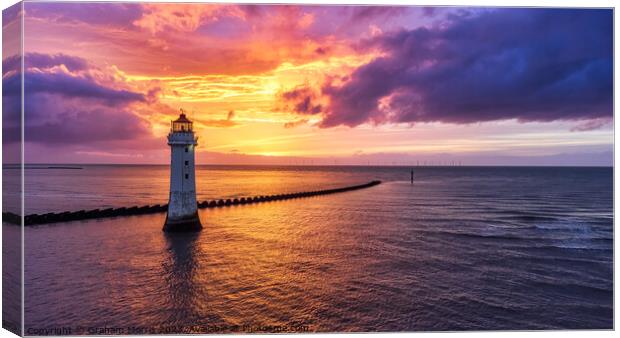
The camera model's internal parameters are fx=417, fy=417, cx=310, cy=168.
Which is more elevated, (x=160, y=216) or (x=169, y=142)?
(x=169, y=142)

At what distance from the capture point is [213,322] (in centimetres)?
1036

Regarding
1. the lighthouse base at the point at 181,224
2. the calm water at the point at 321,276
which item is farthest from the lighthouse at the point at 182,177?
the calm water at the point at 321,276

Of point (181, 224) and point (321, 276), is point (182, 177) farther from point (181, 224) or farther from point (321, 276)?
point (321, 276)

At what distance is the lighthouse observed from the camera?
1844 centimetres

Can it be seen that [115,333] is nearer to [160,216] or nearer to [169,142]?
[169,142]

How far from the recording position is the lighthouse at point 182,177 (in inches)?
726

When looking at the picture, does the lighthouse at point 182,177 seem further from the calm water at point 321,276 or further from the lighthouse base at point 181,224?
the calm water at point 321,276

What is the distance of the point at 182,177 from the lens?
62.3 feet

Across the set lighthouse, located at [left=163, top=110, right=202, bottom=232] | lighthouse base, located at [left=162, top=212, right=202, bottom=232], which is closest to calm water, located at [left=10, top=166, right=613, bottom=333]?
lighthouse base, located at [left=162, top=212, right=202, bottom=232]

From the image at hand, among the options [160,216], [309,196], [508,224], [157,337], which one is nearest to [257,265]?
[157,337]

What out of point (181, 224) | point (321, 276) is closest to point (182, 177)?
point (181, 224)

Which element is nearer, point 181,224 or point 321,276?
point 321,276

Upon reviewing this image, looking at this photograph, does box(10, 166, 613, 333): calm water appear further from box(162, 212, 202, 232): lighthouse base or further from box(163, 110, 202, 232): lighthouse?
box(163, 110, 202, 232): lighthouse

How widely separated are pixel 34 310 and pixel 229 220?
53.3 ft
